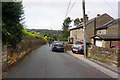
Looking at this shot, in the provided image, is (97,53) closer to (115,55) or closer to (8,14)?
(115,55)

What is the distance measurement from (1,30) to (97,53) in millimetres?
7959

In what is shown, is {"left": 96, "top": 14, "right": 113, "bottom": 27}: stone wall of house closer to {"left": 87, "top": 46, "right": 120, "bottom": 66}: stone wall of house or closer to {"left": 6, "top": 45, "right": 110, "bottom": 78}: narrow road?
{"left": 87, "top": 46, "right": 120, "bottom": 66}: stone wall of house

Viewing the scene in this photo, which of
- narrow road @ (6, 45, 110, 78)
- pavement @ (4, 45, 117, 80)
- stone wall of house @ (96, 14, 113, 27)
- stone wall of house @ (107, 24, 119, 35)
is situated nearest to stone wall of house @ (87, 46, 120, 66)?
pavement @ (4, 45, 117, 80)

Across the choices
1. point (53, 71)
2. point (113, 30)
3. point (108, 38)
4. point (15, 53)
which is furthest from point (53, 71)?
point (113, 30)

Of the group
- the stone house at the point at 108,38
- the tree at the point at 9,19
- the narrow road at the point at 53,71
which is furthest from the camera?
the stone house at the point at 108,38

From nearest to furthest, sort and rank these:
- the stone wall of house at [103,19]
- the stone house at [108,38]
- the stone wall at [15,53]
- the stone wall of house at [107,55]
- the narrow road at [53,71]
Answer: the narrow road at [53,71] < the stone wall at [15,53] < the stone wall of house at [107,55] < the stone house at [108,38] < the stone wall of house at [103,19]

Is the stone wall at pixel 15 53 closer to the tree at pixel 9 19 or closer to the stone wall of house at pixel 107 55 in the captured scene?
the tree at pixel 9 19

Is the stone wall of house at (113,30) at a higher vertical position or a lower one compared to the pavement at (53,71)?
higher

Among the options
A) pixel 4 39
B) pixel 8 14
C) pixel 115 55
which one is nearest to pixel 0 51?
pixel 4 39

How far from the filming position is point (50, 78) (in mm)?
4562

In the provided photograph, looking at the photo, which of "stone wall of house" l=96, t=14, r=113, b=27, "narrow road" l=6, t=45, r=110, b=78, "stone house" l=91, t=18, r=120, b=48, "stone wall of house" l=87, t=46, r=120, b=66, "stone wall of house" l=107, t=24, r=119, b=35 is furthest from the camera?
"stone wall of house" l=96, t=14, r=113, b=27

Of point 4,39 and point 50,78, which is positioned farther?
point 4,39

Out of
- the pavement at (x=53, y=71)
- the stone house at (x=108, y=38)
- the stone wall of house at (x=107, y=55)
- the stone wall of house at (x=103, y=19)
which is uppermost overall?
the stone wall of house at (x=103, y=19)

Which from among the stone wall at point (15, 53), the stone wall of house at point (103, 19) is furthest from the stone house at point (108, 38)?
the stone wall at point (15, 53)
